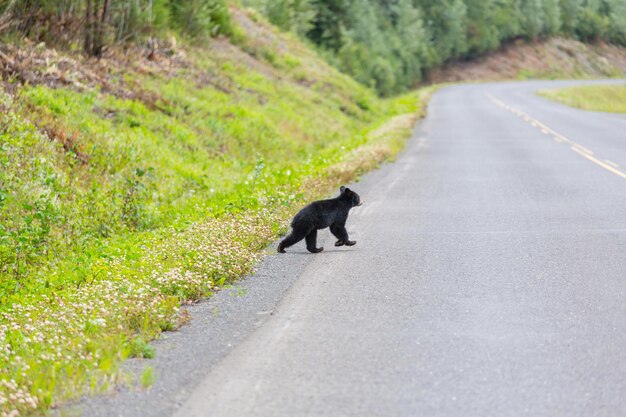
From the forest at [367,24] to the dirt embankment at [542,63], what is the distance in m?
1.31

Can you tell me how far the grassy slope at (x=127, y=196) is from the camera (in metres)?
6.99

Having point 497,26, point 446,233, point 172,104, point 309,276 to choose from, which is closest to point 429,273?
point 309,276

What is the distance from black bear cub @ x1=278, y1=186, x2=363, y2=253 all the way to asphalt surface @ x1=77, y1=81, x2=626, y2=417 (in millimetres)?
222

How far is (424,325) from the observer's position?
23.5 ft

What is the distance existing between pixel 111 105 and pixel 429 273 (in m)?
12.1

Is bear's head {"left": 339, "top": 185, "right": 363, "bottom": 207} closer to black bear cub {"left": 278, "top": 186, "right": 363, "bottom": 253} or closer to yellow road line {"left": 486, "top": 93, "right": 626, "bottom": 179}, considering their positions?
black bear cub {"left": 278, "top": 186, "right": 363, "bottom": 253}

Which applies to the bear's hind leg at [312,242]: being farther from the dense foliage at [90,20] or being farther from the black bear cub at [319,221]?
the dense foliage at [90,20]

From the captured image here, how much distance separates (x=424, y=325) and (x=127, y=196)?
26.1 feet

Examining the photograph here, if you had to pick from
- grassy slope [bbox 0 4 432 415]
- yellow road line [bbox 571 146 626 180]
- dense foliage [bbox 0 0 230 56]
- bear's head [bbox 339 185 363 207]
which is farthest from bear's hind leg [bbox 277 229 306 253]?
dense foliage [bbox 0 0 230 56]

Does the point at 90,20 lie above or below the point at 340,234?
above

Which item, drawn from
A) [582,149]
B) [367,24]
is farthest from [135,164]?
[367,24]

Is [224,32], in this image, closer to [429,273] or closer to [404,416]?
[429,273]

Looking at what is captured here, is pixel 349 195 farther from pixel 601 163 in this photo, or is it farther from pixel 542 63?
pixel 542 63

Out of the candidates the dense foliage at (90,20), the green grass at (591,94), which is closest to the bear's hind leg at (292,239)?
the dense foliage at (90,20)
